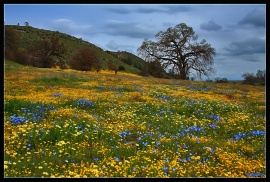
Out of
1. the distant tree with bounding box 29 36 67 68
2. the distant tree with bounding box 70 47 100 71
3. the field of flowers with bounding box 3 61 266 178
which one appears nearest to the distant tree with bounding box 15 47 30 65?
the distant tree with bounding box 29 36 67 68

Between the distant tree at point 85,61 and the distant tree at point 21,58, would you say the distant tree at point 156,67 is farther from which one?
the distant tree at point 21,58

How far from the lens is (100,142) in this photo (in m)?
8.03

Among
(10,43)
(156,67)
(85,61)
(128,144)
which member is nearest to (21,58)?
(10,43)

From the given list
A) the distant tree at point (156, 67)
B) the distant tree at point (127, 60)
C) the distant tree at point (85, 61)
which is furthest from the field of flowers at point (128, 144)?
the distant tree at point (127, 60)

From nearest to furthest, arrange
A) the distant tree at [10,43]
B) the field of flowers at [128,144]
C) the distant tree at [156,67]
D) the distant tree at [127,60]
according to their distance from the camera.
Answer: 1. the field of flowers at [128,144]
2. the distant tree at [156,67]
3. the distant tree at [10,43]
4. the distant tree at [127,60]

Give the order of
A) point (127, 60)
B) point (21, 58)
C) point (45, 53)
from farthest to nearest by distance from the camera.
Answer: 1. point (127, 60)
2. point (45, 53)
3. point (21, 58)

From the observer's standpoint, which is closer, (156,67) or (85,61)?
(156,67)

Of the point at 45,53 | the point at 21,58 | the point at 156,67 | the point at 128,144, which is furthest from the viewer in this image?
the point at 45,53

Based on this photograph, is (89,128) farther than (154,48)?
No

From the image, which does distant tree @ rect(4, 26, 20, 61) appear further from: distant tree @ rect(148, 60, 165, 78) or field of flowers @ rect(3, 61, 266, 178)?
field of flowers @ rect(3, 61, 266, 178)

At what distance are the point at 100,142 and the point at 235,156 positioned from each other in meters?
3.31

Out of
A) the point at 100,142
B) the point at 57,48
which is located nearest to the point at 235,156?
the point at 100,142

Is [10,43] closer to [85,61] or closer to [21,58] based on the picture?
[21,58]
